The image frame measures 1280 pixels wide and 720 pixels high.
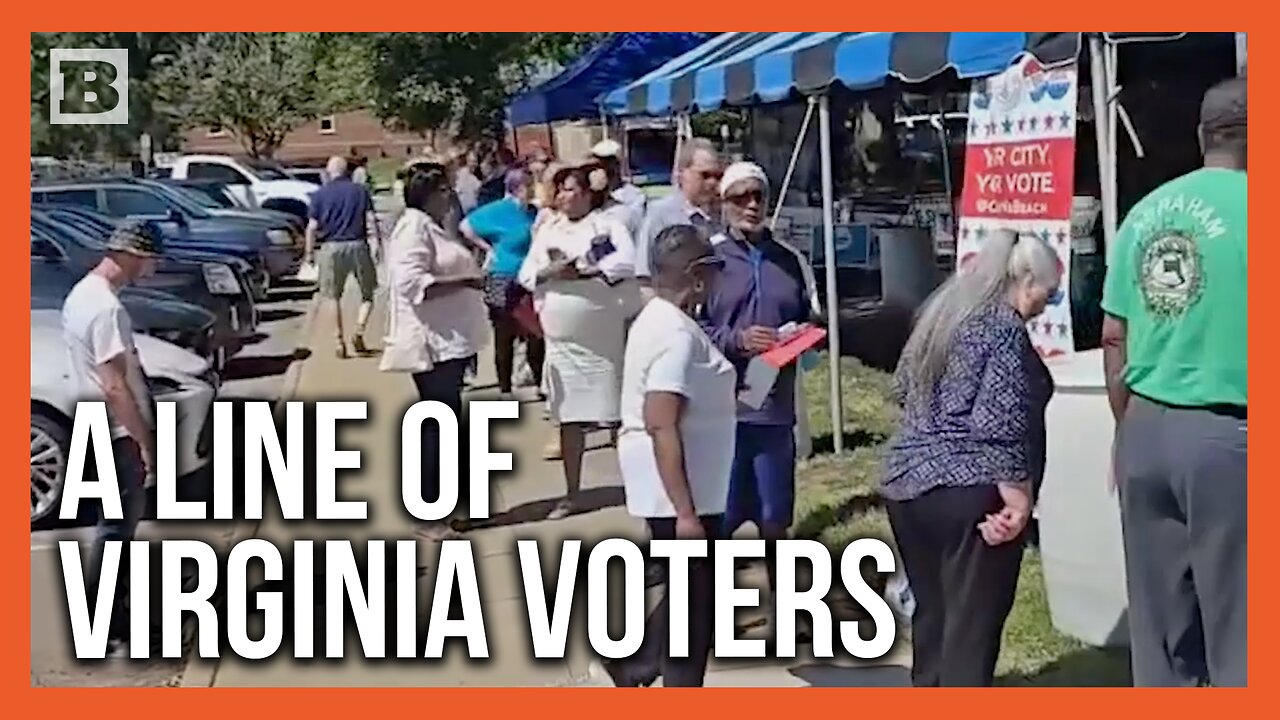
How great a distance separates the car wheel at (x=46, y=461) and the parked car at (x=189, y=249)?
28.1 inches

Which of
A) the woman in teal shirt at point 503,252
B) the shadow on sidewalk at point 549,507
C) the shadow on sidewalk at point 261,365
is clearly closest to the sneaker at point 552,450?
the woman in teal shirt at point 503,252

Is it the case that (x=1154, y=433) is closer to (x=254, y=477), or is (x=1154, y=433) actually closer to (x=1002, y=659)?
(x=1002, y=659)

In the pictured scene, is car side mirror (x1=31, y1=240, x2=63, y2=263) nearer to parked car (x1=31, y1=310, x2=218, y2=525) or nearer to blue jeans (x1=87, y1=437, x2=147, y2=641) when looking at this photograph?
parked car (x1=31, y1=310, x2=218, y2=525)

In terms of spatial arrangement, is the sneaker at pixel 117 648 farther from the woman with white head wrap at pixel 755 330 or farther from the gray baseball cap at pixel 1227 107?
the gray baseball cap at pixel 1227 107

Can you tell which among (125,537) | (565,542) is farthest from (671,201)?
(125,537)

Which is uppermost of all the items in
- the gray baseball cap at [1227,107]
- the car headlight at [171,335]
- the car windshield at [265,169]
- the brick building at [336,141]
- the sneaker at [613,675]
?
the car windshield at [265,169]

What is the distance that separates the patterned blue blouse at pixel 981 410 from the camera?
14.6ft

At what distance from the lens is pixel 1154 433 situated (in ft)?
14.9

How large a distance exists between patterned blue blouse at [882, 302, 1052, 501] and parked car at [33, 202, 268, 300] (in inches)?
120

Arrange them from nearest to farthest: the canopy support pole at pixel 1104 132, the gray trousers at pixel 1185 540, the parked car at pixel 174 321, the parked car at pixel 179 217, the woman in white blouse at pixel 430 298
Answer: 1. the gray trousers at pixel 1185 540
2. the canopy support pole at pixel 1104 132
3. the woman in white blouse at pixel 430 298
4. the parked car at pixel 179 217
5. the parked car at pixel 174 321

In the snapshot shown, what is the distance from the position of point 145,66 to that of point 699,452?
241 cm

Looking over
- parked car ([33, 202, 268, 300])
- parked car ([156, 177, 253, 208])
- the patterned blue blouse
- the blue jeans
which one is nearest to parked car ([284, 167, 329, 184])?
parked car ([33, 202, 268, 300])

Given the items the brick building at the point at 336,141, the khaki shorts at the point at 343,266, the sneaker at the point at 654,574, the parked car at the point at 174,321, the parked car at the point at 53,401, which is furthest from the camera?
the khaki shorts at the point at 343,266

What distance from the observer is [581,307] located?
6.88 meters
